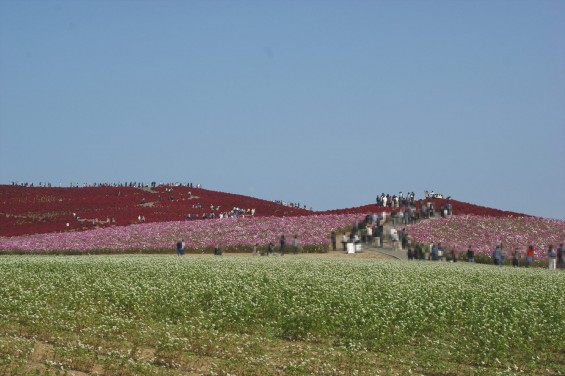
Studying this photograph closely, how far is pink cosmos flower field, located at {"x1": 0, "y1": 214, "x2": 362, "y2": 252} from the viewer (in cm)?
5369

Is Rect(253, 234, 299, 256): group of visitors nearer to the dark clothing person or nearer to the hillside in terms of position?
the dark clothing person

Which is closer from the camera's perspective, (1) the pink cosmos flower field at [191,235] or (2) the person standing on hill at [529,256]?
(2) the person standing on hill at [529,256]

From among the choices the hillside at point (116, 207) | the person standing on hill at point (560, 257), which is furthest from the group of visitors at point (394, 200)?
the person standing on hill at point (560, 257)

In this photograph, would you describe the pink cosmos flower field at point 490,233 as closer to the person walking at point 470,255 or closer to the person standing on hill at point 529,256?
the person standing on hill at point 529,256

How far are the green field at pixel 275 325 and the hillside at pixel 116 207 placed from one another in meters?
35.9

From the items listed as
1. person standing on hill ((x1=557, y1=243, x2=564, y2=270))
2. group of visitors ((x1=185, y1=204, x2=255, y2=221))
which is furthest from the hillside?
person standing on hill ((x1=557, y1=243, x2=564, y2=270))

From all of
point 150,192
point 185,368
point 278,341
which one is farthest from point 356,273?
point 150,192

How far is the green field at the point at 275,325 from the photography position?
15.2 meters

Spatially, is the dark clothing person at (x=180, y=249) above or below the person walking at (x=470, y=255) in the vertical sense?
below

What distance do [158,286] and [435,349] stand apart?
1268 cm

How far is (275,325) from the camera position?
20.5 meters

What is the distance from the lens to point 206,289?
25938 millimetres

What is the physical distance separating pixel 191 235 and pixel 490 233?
21785mm

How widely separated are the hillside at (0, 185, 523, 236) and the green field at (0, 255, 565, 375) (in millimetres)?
35918
